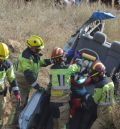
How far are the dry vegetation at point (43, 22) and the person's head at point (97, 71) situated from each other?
408 centimetres

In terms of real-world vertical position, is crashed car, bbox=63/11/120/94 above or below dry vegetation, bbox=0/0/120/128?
above

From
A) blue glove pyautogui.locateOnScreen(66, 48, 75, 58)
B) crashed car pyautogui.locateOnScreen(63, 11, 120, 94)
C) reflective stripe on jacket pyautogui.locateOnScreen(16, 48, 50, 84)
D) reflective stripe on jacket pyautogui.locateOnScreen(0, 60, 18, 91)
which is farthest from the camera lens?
blue glove pyautogui.locateOnScreen(66, 48, 75, 58)

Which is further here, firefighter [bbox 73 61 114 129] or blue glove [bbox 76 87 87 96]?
blue glove [bbox 76 87 87 96]

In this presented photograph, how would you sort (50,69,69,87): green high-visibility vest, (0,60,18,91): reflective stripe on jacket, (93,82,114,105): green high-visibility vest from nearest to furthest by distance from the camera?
(93,82,114,105): green high-visibility vest < (50,69,69,87): green high-visibility vest < (0,60,18,91): reflective stripe on jacket

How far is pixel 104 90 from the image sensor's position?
32.1 feet

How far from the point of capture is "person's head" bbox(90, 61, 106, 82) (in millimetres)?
9906

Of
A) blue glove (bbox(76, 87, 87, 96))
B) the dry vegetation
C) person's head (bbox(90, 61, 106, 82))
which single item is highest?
person's head (bbox(90, 61, 106, 82))

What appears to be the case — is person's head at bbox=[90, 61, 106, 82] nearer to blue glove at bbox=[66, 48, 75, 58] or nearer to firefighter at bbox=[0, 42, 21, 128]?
firefighter at bbox=[0, 42, 21, 128]

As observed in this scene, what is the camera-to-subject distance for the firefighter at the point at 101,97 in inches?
388

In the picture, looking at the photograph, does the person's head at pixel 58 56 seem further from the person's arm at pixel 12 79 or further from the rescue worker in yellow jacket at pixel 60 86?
the person's arm at pixel 12 79

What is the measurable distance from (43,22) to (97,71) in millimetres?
7301

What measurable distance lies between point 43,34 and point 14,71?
504 cm

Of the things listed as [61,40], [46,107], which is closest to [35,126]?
[46,107]

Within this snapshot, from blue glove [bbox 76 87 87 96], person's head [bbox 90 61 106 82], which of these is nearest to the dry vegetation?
blue glove [bbox 76 87 87 96]
